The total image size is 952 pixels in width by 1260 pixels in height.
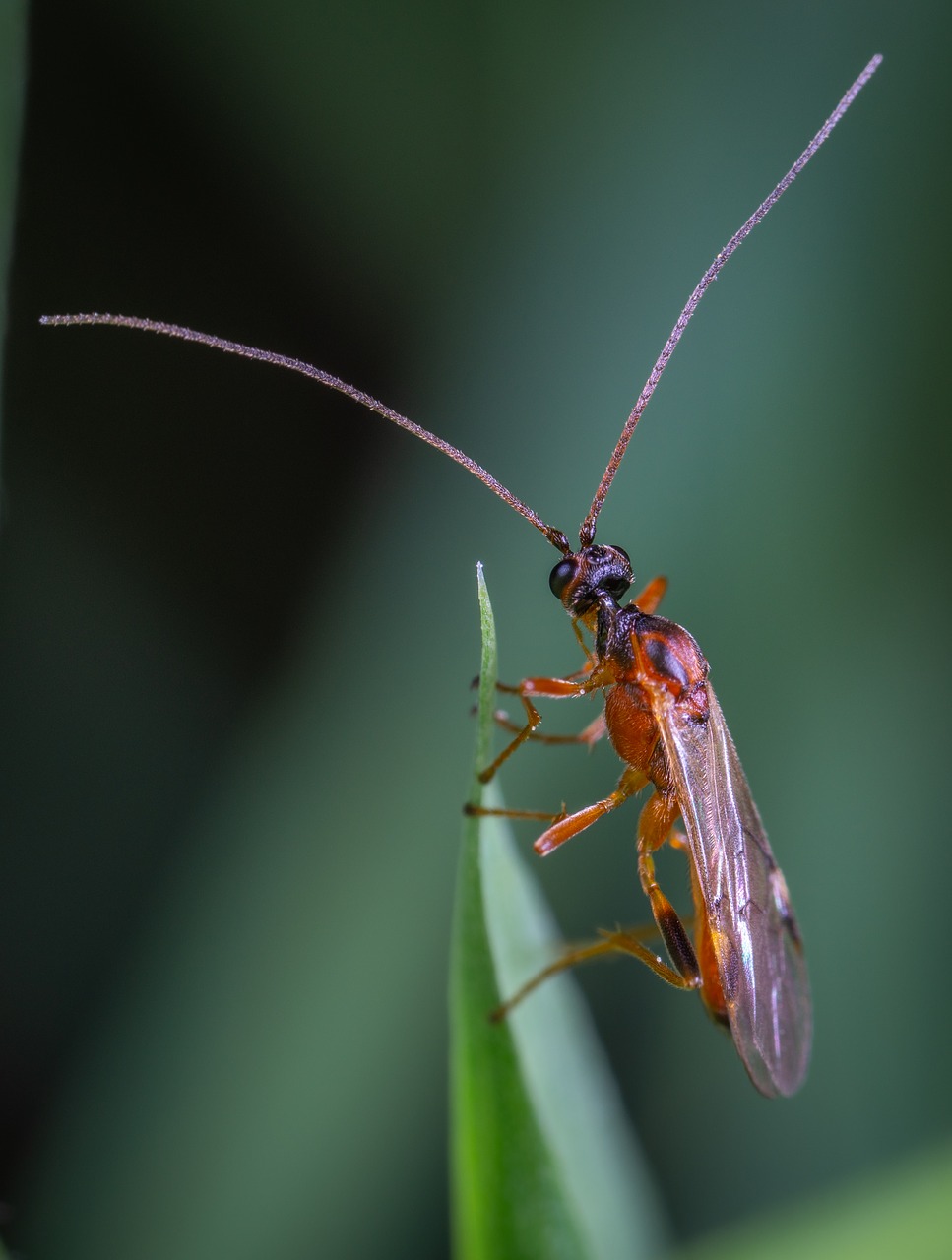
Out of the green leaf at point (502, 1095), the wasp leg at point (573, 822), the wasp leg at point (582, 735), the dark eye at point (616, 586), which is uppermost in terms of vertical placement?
the dark eye at point (616, 586)

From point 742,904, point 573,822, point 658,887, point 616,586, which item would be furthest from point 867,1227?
point 616,586

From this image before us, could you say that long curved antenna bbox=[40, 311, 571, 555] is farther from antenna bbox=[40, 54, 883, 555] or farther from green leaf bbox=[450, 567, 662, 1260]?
green leaf bbox=[450, 567, 662, 1260]

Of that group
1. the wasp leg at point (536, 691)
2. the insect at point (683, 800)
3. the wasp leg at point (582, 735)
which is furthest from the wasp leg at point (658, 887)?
the wasp leg at point (536, 691)

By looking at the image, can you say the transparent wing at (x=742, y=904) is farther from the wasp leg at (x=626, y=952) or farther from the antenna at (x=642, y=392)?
the antenna at (x=642, y=392)

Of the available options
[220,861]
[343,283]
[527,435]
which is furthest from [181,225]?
[220,861]

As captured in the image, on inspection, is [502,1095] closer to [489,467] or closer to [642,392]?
[642,392]

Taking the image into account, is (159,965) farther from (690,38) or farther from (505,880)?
(690,38)
